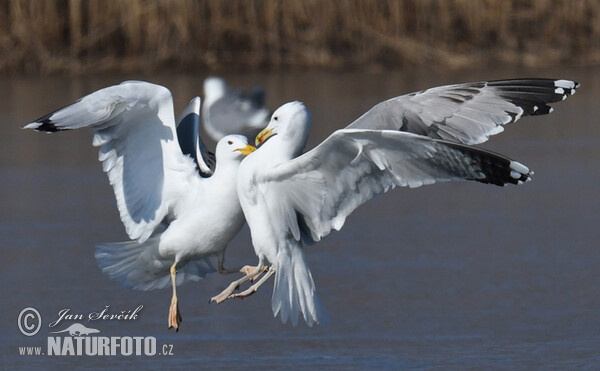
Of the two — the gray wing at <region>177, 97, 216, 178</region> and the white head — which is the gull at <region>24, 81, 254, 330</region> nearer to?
the gray wing at <region>177, 97, 216, 178</region>

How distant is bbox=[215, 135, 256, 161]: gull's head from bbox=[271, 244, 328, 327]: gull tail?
0.58 metres

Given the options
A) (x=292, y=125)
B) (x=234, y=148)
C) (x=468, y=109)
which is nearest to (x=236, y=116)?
(x=234, y=148)

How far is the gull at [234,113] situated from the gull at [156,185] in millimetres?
221

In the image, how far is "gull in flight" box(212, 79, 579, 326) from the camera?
20.4 ft

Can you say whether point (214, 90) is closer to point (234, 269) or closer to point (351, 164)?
point (234, 269)

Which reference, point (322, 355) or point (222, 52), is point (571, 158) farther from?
point (222, 52)

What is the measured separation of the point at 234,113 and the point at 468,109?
150 cm

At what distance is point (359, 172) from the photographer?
646 cm

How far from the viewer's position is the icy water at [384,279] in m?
6.85

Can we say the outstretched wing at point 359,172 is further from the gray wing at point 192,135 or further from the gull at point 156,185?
the gray wing at point 192,135

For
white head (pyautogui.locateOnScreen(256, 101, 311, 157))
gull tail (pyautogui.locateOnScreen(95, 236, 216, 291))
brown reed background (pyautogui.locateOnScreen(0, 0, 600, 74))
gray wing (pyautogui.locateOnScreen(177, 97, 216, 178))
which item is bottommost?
brown reed background (pyautogui.locateOnScreen(0, 0, 600, 74))

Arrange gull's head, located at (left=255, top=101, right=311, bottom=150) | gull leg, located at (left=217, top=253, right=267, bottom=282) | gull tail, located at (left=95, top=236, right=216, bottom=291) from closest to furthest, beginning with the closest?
gull's head, located at (left=255, top=101, right=311, bottom=150)
gull leg, located at (left=217, top=253, right=267, bottom=282)
gull tail, located at (left=95, top=236, right=216, bottom=291)

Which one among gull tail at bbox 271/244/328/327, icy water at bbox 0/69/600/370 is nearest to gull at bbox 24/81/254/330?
icy water at bbox 0/69/600/370

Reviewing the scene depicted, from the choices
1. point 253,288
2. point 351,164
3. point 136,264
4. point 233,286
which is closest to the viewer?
point 351,164
